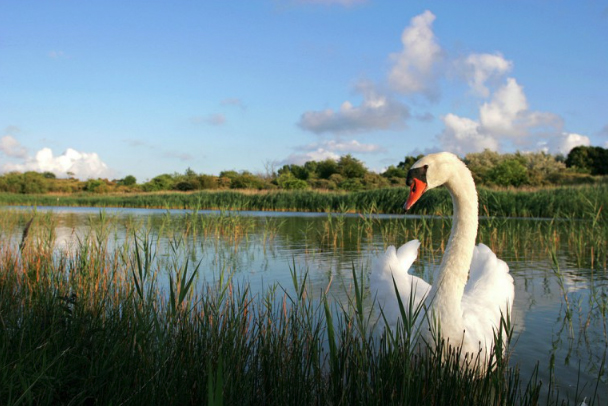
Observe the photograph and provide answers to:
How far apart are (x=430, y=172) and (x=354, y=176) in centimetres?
4275

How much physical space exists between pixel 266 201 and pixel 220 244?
652 inches

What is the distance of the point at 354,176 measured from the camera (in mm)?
45469

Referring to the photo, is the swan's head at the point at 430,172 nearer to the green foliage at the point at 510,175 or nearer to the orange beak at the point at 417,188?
the orange beak at the point at 417,188

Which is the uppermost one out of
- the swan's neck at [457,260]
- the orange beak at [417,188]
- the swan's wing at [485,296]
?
the orange beak at [417,188]

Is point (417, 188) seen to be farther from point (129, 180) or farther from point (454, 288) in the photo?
point (129, 180)

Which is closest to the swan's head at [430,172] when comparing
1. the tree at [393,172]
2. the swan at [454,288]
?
the swan at [454,288]

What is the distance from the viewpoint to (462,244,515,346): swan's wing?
10.7 ft

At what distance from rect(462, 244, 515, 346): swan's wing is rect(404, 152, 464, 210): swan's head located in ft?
3.16

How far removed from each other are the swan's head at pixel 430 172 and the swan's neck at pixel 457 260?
9cm

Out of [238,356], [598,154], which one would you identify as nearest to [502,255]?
[238,356]

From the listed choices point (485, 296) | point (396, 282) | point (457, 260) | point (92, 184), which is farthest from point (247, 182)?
point (457, 260)

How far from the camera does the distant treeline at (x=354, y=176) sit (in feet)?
126

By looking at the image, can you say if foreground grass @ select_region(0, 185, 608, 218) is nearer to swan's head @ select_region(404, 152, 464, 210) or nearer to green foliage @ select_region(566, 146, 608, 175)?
swan's head @ select_region(404, 152, 464, 210)

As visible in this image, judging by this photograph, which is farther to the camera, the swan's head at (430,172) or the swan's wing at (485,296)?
the swan's wing at (485,296)
